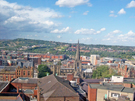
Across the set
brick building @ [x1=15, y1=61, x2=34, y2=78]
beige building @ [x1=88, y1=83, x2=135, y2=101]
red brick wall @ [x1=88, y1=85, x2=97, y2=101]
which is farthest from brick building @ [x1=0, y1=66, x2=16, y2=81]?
beige building @ [x1=88, y1=83, x2=135, y2=101]

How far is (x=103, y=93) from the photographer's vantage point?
2925 cm

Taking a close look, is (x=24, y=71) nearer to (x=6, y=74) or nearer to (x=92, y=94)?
(x=6, y=74)

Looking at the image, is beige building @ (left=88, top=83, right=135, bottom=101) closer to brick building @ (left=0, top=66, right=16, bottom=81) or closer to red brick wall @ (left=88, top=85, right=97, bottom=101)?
red brick wall @ (left=88, top=85, right=97, bottom=101)

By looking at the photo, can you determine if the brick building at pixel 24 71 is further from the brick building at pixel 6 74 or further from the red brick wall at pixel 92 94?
the red brick wall at pixel 92 94

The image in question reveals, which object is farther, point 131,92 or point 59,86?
point 131,92

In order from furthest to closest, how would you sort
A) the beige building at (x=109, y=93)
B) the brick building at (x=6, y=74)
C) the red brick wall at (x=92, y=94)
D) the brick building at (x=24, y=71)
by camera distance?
the brick building at (x=6, y=74), the brick building at (x=24, y=71), the red brick wall at (x=92, y=94), the beige building at (x=109, y=93)

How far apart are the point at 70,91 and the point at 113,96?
Result: 8995 millimetres

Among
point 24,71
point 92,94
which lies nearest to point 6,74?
point 24,71

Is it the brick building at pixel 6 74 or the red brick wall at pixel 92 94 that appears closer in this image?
the red brick wall at pixel 92 94

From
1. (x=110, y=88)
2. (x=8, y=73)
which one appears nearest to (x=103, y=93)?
(x=110, y=88)

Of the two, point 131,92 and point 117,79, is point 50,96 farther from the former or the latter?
point 117,79

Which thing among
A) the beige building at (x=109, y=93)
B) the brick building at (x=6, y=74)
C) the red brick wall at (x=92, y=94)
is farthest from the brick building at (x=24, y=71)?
the red brick wall at (x=92, y=94)

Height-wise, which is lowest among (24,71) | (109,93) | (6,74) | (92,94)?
(6,74)

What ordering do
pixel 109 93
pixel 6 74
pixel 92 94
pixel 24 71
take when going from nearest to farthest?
pixel 109 93
pixel 92 94
pixel 24 71
pixel 6 74
